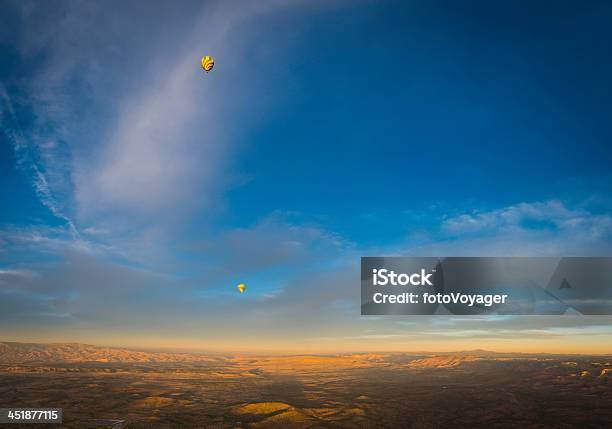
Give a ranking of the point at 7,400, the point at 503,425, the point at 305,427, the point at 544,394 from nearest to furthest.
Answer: the point at 305,427 → the point at 503,425 → the point at 7,400 → the point at 544,394

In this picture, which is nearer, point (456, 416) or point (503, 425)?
point (503, 425)

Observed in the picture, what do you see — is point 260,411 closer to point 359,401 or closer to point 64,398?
point 359,401

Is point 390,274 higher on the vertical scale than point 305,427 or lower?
higher

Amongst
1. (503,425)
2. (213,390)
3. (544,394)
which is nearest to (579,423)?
(503,425)

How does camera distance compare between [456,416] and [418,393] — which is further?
[418,393]

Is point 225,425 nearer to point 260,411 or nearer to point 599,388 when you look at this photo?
point 260,411

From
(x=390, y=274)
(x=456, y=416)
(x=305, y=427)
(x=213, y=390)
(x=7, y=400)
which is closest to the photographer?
(x=390, y=274)

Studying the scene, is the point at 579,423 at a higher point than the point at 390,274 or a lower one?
lower

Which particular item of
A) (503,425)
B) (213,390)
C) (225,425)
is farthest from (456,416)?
(213,390)

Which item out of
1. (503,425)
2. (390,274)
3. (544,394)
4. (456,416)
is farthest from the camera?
(544,394)
